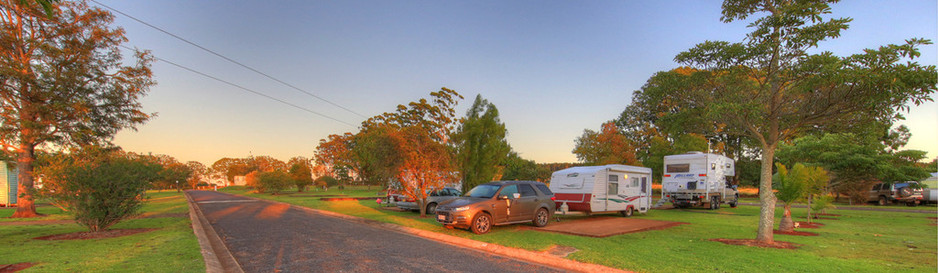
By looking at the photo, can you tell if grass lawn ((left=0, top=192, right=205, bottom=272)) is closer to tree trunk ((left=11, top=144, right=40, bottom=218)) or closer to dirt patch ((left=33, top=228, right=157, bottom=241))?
dirt patch ((left=33, top=228, right=157, bottom=241))

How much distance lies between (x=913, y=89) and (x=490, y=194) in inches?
352

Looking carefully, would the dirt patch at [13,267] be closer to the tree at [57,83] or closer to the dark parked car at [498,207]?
the dark parked car at [498,207]

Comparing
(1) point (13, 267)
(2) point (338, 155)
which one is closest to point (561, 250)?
(1) point (13, 267)

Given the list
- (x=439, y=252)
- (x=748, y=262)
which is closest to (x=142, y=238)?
(x=439, y=252)

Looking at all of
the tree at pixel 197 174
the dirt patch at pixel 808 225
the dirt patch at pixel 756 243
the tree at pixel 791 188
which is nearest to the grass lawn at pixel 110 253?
the dirt patch at pixel 756 243

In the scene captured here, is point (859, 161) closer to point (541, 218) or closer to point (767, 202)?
point (767, 202)

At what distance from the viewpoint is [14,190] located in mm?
24062

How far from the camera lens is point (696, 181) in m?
20.8

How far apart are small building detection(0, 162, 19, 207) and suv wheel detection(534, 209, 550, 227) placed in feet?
100

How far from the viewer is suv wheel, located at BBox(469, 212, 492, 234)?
10.8 m

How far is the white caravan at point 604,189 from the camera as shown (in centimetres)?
1573

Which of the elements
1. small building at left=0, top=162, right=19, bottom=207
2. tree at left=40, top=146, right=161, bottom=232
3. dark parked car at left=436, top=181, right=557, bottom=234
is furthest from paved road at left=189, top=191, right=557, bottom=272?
small building at left=0, top=162, right=19, bottom=207

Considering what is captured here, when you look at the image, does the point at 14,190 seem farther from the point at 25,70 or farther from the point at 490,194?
the point at 490,194

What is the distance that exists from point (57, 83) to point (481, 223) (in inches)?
731
